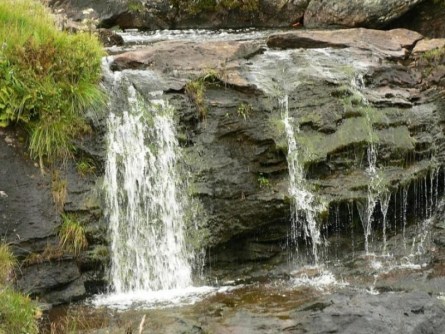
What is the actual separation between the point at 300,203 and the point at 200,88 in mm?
2072

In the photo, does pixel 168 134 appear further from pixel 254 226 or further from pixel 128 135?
pixel 254 226

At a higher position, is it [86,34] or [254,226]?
[86,34]

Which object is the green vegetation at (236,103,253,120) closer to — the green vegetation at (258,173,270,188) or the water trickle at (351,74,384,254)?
the green vegetation at (258,173,270,188)

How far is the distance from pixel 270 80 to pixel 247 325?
4.17 meters

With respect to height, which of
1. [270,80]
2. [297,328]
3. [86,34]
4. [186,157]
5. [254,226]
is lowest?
[297,328]

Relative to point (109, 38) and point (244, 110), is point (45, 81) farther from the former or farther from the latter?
point (109, 38)

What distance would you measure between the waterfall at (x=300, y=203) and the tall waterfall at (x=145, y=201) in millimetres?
1500

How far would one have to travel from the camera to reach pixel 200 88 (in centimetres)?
934

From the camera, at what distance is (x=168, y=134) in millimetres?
9008

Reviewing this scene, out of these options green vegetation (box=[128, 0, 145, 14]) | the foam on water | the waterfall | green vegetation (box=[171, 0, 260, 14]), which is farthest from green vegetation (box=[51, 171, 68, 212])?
green vegetation (box=[171, 0, 260, 14])

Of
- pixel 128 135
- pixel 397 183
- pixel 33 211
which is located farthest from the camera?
pixel 397 183

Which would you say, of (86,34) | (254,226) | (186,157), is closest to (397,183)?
(254,226)

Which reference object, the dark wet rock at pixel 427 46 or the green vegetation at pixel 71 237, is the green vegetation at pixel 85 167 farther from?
the dark wet rock at pixel 427 46

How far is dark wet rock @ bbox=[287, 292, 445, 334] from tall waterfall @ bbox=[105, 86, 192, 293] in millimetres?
2169
